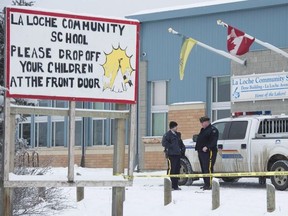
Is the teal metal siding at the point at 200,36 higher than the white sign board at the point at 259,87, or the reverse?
the teal metal siding at the point at 200,36

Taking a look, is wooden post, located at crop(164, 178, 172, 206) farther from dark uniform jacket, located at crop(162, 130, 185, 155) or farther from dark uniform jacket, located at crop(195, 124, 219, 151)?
dark uniform jacket, located at crop(162, 130, 185, 155)

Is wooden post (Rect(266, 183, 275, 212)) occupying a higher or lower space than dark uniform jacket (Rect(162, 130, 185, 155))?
lower

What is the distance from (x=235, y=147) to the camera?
856 inches

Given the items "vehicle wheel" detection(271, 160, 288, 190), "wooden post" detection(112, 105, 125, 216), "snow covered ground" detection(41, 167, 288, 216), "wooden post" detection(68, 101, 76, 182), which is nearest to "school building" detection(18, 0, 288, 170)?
"vehicle wheel" detection(271, 160, 288, 190)

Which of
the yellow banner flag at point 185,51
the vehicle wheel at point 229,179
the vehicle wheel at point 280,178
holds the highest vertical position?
the yellow banner flag at point 185,51

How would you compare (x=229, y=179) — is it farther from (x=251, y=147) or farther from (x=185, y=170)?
(x=251, y=147)

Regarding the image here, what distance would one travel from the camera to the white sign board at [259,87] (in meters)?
31.1

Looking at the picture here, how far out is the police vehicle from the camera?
68.3ft

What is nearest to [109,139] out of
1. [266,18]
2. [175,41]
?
[175,41]

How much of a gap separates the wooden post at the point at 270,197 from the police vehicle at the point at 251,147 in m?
4.63

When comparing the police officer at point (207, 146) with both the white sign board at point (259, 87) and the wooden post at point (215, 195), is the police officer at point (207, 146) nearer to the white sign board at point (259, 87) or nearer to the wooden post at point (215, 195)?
the wooden post at point (215, 195)

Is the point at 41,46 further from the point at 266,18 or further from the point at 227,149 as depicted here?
the point at 266,18

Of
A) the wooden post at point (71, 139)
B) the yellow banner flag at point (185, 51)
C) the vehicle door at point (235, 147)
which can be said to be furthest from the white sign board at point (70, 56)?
the yellow banner flag at point (185, 51)

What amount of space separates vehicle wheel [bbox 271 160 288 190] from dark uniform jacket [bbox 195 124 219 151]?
1.47 m
